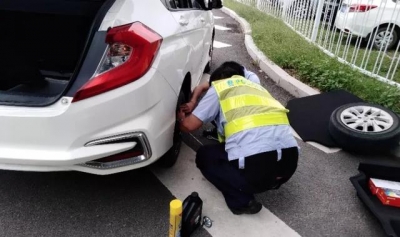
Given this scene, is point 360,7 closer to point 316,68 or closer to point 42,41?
point 316,68

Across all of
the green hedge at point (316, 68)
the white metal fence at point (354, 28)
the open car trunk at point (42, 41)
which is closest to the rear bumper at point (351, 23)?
the white metal fence at point (354, 28)

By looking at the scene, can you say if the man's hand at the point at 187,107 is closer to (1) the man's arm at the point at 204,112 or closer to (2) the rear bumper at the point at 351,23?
(1) the man's arm at the point at 204,112

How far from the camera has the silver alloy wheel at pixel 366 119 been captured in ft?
10.1

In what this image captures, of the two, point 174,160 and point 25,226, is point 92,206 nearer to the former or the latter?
point 25,226

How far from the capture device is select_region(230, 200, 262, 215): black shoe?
2316 mm

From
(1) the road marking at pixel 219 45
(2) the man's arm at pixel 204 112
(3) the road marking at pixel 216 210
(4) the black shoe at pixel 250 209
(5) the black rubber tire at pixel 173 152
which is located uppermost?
(2) the man's arm at pixel 204 112

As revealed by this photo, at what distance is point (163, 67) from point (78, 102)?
549mm

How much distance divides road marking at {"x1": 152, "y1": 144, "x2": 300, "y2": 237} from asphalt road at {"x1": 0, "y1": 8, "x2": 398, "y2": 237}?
0.06 meters

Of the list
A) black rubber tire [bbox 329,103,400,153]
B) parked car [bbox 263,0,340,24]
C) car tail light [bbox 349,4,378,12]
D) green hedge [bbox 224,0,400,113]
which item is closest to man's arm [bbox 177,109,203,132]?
black rubber tire [bbox 329,103,400,153]

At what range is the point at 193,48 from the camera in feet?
9.86

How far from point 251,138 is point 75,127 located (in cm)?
105

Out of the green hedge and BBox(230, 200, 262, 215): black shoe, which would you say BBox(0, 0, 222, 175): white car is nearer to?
BBox(230, 200, 262, 215): black shoe

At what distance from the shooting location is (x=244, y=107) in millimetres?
2242

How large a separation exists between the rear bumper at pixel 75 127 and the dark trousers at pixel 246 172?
0.62 meters
